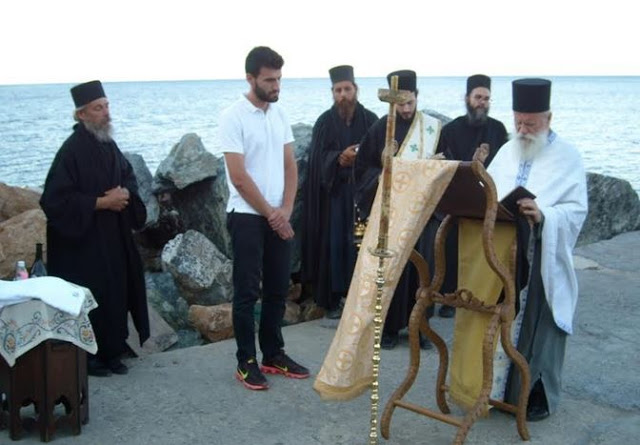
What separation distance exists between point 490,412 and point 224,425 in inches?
63.2

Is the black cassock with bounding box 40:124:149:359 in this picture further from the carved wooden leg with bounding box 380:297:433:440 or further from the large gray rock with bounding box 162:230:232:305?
the large gray rock with bounding box 162:230:232:305

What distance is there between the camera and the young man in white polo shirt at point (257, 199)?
226 inches

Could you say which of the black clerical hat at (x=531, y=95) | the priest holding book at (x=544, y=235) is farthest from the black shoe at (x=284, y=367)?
the black clerical hat at (x=531, y=95)

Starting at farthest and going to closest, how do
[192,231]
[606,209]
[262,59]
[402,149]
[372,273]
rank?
[606,209]
[192,231]
[402,149]
[262,59]
[372,273]

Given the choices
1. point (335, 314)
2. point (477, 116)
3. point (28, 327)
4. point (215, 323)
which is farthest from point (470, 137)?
point (28, 327)

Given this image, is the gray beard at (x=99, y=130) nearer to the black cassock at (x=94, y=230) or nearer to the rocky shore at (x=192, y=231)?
the black cassock at (x=94, y=230)

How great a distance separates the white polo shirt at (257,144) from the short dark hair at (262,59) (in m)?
0.23

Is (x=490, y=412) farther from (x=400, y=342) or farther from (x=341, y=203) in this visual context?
(x=341, y=203)

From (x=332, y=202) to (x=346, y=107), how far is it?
836 mm

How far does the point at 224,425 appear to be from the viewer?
529cm

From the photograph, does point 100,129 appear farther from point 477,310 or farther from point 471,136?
point 471,136

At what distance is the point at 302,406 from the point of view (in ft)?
18.4

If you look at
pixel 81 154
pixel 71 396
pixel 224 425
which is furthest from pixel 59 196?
pixel 224 425

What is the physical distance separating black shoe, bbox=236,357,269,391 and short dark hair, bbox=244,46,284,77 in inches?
73.5
